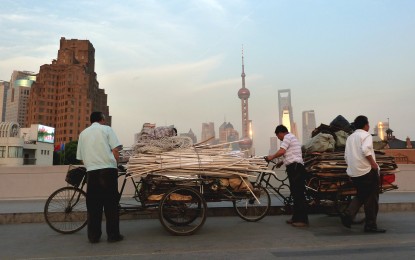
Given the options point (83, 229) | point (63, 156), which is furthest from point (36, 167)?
point (63, 156)

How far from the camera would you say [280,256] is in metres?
4.46

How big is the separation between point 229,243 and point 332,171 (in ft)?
8.78

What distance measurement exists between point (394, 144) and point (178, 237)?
244ft

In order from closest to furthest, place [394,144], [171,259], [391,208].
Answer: [171,259] → [391,208] → [394,144]

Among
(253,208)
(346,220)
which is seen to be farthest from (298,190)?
(253,208)

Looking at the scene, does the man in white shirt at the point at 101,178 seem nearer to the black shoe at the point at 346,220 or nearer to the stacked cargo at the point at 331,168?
the stacked cargo at the point at 331,168

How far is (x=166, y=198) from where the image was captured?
574 centimetres

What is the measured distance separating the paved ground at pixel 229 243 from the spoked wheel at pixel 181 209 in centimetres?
17

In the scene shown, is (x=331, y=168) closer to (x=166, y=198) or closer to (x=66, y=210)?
(x=166, y=198)

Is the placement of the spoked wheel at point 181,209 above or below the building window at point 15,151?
below

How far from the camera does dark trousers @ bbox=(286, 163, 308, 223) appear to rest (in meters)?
6.48

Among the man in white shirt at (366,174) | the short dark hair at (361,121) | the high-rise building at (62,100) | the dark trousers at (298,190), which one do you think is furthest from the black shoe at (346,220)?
the high-rise building at (62,100)

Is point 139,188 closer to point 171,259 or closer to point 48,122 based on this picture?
point 171,259

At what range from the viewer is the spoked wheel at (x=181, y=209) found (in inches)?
226
